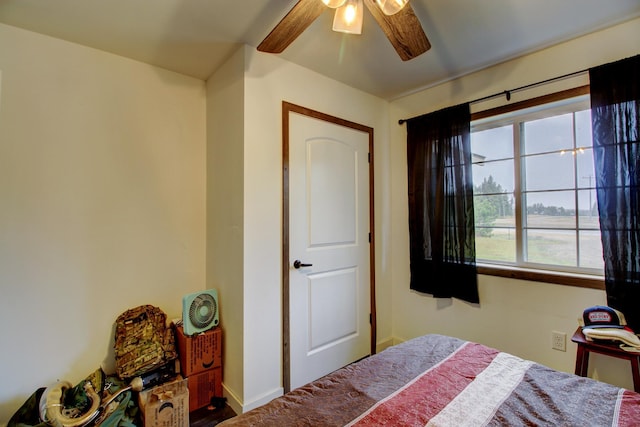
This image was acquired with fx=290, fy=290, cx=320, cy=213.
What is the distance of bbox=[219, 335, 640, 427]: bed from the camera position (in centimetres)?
96

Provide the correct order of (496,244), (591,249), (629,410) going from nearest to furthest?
(629,410) < (591,249) < (496,244)

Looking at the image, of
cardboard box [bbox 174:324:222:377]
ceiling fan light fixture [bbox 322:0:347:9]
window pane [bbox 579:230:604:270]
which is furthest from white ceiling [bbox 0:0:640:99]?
cardboard box [bbox 174:324:222:377]

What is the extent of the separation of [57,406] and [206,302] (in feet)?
2.92

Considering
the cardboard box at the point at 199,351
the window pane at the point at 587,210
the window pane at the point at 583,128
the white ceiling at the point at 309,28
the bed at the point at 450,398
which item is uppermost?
the white ceiling at the point at 309,28

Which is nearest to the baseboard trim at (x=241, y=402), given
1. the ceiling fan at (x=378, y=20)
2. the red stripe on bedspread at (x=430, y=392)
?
the red stripe on bedspread at (x=430, y=392)

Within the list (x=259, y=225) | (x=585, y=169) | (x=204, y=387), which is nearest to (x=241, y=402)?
(x=204, y=387)

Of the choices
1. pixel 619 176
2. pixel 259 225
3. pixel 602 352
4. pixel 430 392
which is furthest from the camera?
pixel 259 225

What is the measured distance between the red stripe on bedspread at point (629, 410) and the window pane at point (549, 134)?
155 cm

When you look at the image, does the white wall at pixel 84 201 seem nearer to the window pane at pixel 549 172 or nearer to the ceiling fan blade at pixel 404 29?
the ceiling fan blade at pixel 404 29

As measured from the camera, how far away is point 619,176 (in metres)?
1.66

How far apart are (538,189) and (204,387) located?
2.74 meters

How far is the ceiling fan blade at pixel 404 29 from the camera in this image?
4.13 ft

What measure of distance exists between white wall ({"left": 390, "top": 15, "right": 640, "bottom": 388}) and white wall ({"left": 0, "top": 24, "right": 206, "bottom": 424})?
1836 mm

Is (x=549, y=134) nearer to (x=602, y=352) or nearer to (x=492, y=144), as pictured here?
(x=492, y=144)
